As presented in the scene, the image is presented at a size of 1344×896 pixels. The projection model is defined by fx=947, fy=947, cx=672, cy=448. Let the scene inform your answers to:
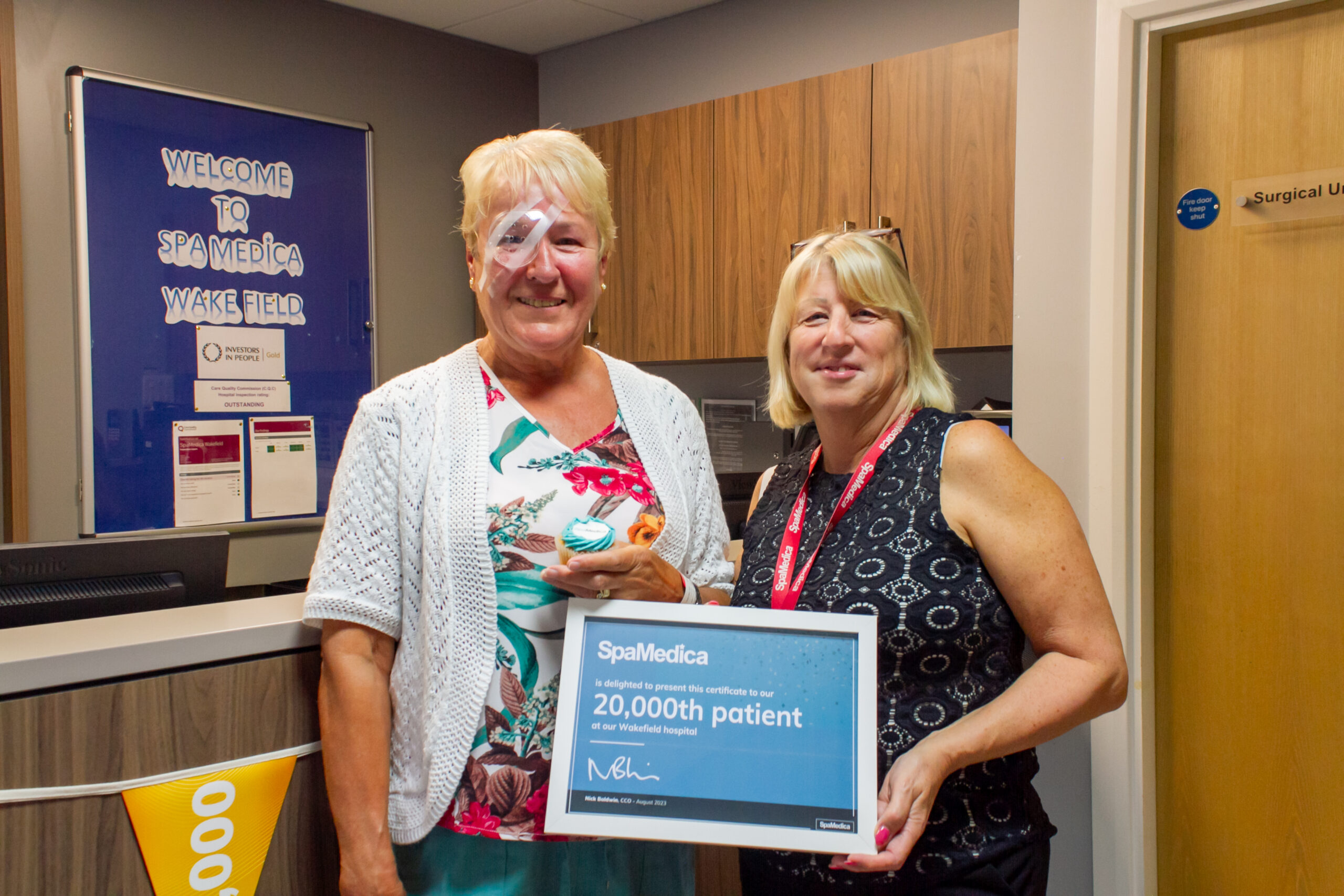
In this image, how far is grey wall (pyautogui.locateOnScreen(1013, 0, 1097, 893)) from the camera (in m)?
1.70

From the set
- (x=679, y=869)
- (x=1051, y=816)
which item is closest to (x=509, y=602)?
(x=679, y=869)

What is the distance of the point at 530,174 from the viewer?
1170 mm

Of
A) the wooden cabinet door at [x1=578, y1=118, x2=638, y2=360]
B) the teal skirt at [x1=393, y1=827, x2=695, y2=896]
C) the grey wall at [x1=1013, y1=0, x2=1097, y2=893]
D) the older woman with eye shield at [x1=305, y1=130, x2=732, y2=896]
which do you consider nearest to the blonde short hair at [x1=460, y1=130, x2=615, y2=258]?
the older woman with eye shield at [x1=305, y1=130, x2=732, y2=896]

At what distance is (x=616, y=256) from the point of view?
3.52 meters

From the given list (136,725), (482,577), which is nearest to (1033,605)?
(482,577)

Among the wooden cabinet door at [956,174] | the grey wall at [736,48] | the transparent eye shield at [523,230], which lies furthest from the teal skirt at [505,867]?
the grey wall at [736,48]

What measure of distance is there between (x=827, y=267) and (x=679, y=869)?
2.73 feet

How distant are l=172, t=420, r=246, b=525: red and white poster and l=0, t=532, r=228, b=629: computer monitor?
5.95 feet

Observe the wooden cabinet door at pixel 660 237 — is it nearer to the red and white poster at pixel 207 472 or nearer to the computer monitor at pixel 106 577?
the red and white poster at pixel 207 472

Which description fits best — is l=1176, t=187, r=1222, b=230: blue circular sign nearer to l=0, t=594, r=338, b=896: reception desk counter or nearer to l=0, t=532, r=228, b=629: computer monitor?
l=0, t=594, r=338, b=896: reception desk counter

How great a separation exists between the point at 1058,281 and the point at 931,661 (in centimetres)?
90

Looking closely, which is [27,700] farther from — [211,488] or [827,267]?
[211,488]

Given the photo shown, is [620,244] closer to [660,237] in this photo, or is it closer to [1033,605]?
[660,237]

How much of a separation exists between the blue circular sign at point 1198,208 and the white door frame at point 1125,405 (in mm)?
46
